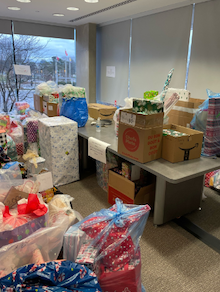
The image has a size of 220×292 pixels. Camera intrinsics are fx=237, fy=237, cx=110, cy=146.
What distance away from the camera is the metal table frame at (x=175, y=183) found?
1.76m

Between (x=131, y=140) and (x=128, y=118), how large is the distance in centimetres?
18

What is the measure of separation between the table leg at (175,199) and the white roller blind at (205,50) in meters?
1.40

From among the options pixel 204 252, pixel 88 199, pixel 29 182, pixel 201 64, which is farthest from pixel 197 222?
pixel 201 64

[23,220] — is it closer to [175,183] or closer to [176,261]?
[175,183]

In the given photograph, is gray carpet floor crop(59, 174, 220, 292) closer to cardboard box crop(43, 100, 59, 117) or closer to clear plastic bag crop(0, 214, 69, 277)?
clear plastic bag crop(0, 214, 69, 277)

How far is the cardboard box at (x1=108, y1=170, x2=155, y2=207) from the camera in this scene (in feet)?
7.24

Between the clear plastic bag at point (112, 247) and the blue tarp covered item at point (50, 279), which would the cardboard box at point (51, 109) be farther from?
the blue tarp covered item at point (50, 279)

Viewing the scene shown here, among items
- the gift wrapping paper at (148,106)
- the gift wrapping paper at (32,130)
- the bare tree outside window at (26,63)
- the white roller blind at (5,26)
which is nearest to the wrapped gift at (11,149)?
the gift wrapping paper at (32,130)

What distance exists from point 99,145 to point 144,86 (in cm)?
203

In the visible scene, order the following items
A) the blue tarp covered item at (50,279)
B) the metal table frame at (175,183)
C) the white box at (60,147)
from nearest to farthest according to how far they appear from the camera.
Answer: the blue tarp covered item at (50,279), the metal table frame at (175,183), the white box at (60,147)

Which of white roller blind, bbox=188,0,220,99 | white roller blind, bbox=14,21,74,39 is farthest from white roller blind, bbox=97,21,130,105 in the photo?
white roller blind, bbox=188,0,220,99

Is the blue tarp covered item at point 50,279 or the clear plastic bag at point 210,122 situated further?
the clear plastic bag at point 210,122

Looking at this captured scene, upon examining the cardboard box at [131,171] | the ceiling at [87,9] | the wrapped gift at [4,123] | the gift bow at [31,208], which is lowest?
the cardboard box at [131,171]

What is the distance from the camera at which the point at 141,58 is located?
13.1 feet
